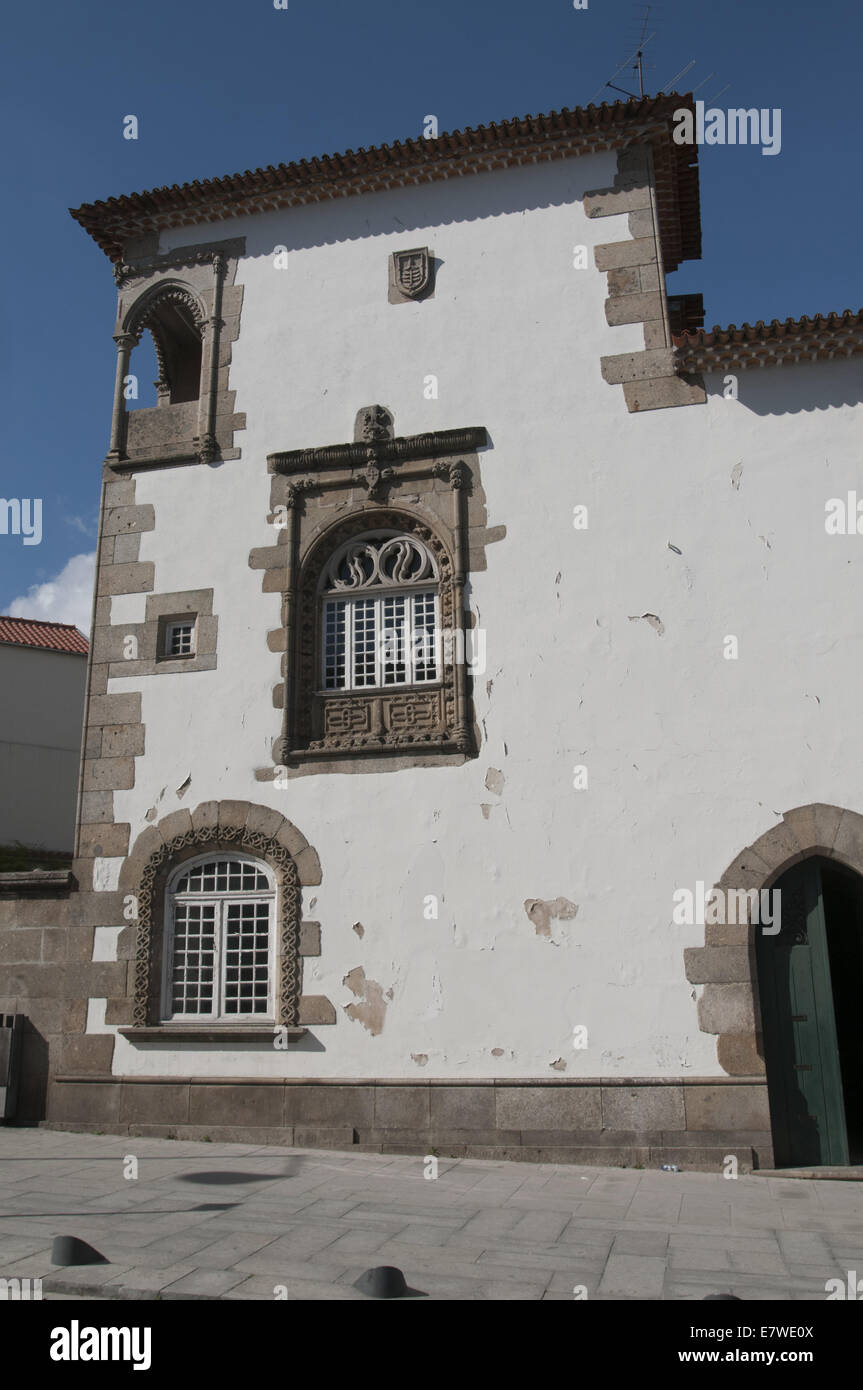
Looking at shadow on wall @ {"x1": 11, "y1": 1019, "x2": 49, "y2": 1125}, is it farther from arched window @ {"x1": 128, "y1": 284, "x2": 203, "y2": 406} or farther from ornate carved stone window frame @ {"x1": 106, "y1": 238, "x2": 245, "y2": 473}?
arched window @ {"x1": 128, "y1": 284, "x2": 203, "y2": 406}

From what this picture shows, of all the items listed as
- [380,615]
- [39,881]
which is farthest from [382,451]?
[39,881]

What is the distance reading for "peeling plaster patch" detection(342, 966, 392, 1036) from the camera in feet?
33.6

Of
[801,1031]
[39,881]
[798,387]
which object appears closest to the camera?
[801,1031]

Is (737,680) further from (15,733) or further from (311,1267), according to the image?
(15,733)

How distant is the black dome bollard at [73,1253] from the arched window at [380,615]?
6.26m

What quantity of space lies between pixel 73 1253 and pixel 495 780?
5799 millimetres

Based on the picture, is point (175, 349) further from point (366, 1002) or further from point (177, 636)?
point (366, 1002)

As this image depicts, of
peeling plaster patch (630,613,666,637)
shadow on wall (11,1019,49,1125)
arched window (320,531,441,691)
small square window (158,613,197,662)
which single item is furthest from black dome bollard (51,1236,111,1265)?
peeling plaster patch (630,613,666,637)

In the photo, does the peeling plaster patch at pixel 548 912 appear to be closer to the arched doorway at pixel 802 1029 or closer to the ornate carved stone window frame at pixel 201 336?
the arched doorway at pixel 802 1029

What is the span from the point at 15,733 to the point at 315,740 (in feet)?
47.7

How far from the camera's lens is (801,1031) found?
9727mm

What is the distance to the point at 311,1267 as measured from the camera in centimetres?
588

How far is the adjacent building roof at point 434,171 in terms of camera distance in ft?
38.2
